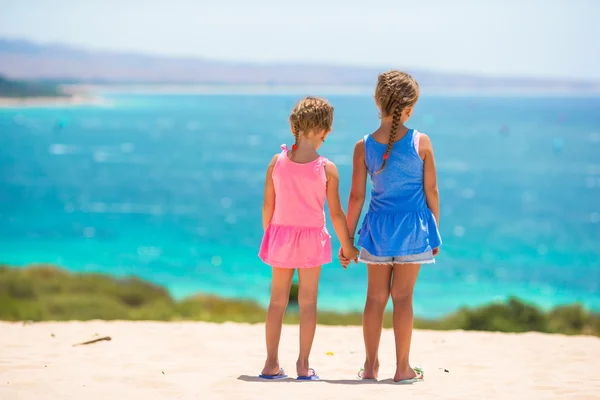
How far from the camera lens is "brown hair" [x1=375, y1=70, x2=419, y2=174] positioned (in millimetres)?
4590

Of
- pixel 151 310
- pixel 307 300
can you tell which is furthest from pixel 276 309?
pixel 151 310

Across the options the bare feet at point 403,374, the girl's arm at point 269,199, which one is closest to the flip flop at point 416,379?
the bare feet at point 403,374

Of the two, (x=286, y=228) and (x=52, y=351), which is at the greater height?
(x=286, y=228)

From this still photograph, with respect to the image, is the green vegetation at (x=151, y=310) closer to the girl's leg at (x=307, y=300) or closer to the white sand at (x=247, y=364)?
the white sand at (x=247, y=364)

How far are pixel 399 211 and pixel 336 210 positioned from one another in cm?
36

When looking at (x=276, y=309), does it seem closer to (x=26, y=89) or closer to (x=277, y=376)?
(x=277, y=376)

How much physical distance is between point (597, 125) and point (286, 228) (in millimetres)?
106898

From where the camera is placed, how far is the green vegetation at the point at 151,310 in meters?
10.1

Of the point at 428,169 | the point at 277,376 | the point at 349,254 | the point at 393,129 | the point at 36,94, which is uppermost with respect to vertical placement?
the point at 36,94

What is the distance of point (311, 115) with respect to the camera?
4574mm

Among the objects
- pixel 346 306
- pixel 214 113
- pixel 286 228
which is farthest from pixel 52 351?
pixel 214 113

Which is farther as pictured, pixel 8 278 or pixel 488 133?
pixel 488 133

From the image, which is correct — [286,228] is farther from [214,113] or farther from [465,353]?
[214,113]

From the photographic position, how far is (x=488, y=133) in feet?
332
